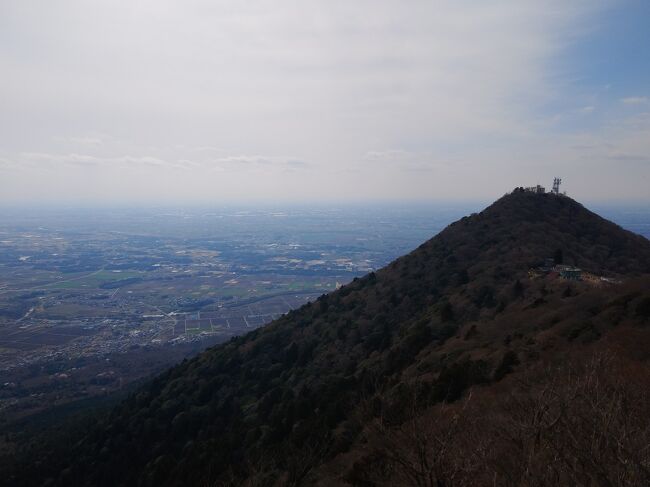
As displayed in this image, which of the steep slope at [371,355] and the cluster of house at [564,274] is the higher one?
the cluster of house at [564,274]

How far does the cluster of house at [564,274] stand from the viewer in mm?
39716

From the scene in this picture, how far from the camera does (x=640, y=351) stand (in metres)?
18.4

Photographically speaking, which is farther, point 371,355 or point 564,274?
point 564,274

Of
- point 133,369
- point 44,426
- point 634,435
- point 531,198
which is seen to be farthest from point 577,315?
point 133,369

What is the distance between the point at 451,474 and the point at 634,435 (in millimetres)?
4476

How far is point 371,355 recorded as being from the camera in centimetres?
3916

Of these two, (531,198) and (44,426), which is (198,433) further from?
(531,198)

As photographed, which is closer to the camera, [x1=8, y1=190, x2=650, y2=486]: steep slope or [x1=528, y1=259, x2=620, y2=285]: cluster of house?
[x1=8, y1=190, x2=650, y2=486]: steep slope

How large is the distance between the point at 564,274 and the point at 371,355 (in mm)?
20303

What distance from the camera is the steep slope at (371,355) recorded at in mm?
22875

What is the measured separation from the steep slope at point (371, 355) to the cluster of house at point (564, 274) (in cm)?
126

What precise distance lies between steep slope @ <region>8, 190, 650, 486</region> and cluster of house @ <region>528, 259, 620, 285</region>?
1262 millimetres

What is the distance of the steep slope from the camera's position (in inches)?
901

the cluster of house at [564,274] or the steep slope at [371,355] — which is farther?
the cluster of house at [564,274]
